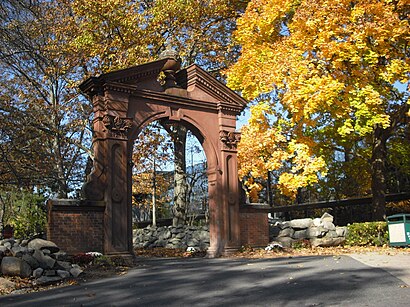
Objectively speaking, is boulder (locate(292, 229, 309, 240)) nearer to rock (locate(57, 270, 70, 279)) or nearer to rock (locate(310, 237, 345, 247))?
rock (locate(310, 237, 345, 247))

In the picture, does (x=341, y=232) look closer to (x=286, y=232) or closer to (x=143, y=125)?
(x=286, y=232)

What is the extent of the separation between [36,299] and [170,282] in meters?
2.27

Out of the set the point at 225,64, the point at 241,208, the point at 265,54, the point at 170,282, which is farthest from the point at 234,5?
the point at 170,282

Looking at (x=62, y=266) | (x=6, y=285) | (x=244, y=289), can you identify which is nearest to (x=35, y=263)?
(x=62, y=266)

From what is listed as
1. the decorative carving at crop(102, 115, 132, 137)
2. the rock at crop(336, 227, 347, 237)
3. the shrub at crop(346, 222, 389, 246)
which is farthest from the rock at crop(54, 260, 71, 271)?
the shrub at crop(346, 222, 389, 246)

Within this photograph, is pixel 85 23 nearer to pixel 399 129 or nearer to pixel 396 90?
pixel 396 90

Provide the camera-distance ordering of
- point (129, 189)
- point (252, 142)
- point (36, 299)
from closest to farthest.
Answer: point (36, 299) < point (129, 189) < point (252, 142)

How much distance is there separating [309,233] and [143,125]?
737 centimetres

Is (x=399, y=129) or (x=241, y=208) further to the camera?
(x=399, y=129)

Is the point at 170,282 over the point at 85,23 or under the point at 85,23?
under

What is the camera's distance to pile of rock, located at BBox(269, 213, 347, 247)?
1627cm

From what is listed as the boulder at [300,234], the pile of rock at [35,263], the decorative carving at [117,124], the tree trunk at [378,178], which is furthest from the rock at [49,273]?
the tree trunk at [378,178]

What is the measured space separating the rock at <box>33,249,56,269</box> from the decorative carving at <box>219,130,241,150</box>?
6928 millimetres

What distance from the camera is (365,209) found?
1022 inches
